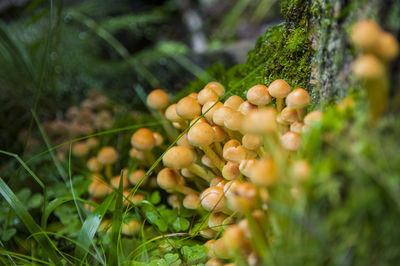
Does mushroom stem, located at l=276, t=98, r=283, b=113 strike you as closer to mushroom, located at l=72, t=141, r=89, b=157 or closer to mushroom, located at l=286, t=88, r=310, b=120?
mushroom, located at l=286, t=88, r=310, b=120

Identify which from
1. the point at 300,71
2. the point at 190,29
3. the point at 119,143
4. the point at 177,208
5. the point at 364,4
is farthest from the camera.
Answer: the point at 190,29

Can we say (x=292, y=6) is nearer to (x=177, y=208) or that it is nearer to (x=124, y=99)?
(x=177, y=208)

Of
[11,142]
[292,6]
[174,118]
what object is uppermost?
[292,6]

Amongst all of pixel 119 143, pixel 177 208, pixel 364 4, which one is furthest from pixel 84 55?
pixel 364 4

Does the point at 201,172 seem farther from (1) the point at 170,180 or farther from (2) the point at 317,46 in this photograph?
(2) the point at 317,46

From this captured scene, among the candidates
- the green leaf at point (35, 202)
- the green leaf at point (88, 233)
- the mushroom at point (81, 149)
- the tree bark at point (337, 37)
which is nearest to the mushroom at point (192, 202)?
the green leaf at point (88, 233)
